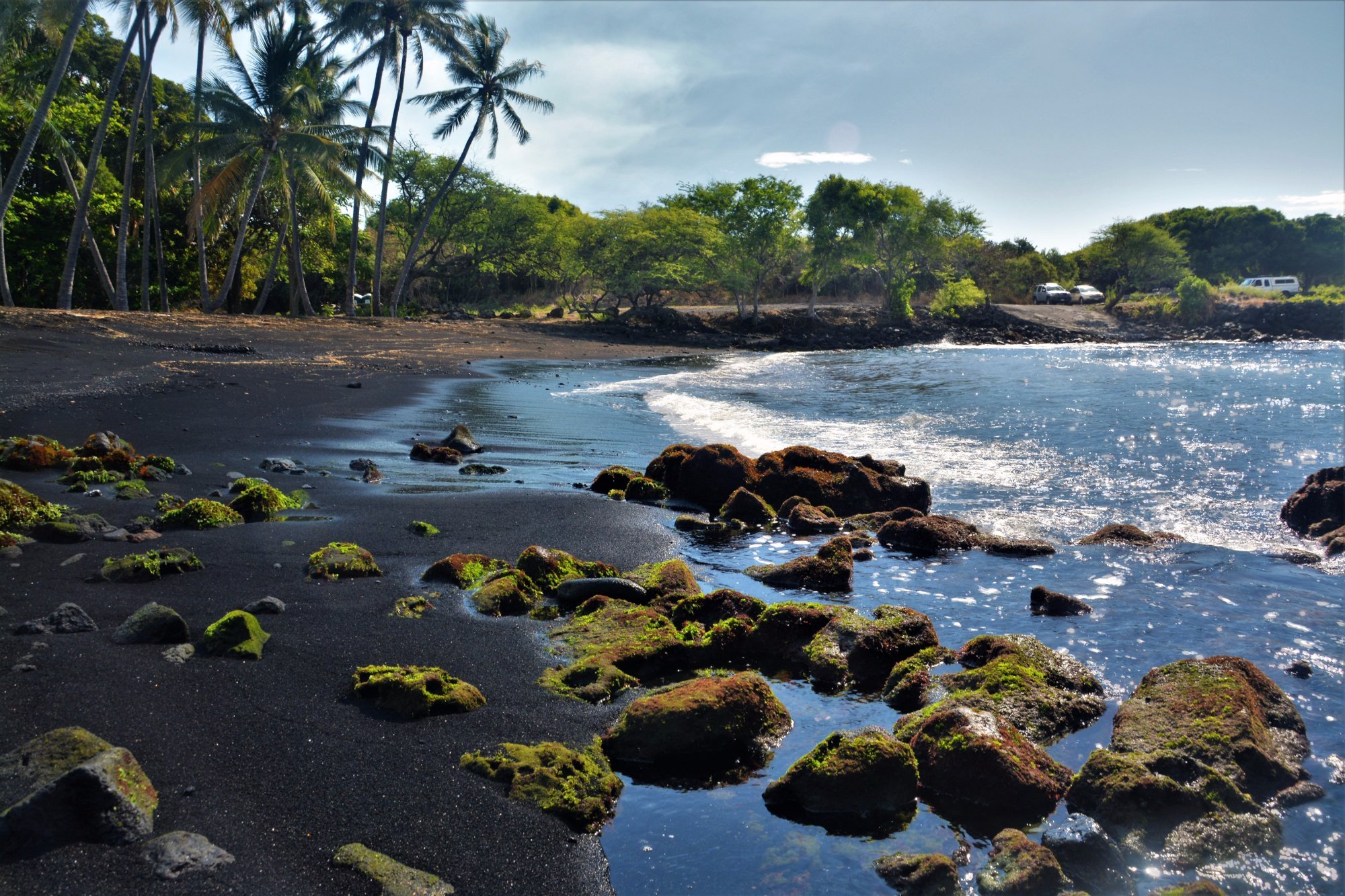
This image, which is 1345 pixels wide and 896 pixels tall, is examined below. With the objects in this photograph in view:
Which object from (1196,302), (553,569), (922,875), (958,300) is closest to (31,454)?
(553,569)

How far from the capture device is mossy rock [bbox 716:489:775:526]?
8758 mm

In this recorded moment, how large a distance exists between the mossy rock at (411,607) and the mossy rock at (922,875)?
10.6 feet

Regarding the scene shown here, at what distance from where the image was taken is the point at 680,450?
33.6 ft

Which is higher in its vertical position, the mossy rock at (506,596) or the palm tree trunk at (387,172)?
the palm tree trunk at (387,172)

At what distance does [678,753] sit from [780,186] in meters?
50.4

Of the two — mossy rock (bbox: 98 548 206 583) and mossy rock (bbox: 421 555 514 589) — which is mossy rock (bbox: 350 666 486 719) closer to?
mossy rock (bbox: 421 555 514 589)

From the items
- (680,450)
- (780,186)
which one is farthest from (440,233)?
(680,450)

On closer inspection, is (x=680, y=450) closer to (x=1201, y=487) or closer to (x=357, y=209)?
(x=1201, y=487)

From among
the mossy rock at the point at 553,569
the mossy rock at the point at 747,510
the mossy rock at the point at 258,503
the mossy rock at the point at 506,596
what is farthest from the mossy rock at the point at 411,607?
the mossy rock at the point at 747,510

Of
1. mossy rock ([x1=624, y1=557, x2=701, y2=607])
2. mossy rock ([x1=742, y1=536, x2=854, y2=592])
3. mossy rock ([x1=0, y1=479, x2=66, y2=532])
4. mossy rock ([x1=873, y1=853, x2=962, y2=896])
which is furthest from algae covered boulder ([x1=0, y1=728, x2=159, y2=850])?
mossy rock ([x1=742, y1=536, x2=854, y2=592])

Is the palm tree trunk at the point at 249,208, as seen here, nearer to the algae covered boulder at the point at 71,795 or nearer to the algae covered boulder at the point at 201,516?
the algae covered boulder at the point at 201,516

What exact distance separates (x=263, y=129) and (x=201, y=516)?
2690 centimetres

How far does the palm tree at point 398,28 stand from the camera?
110 ft

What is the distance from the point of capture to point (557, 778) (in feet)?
11.2
